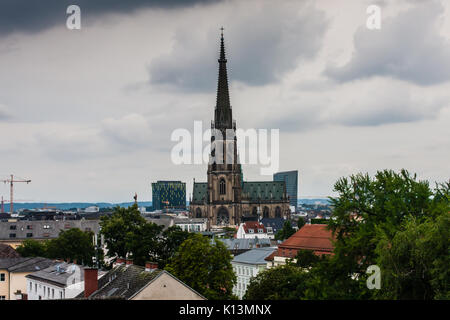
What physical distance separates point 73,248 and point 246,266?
27.5 metres

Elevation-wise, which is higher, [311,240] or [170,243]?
[170,243]

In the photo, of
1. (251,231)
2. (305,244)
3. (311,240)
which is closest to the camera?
(305,244)

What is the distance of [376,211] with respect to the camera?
133 ft

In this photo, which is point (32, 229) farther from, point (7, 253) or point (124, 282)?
point (124, 282)

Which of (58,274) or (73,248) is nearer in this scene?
(58,274)

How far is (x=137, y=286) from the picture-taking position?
44750mm

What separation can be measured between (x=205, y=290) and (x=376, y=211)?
21.6 metres

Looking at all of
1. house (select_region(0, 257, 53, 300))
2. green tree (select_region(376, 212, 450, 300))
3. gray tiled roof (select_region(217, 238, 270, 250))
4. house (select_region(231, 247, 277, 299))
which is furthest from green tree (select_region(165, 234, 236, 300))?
gray tiled roof (select_region(217, 238, 270, 250))

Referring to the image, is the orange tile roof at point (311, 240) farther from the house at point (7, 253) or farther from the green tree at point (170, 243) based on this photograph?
the house at point (7, 253)

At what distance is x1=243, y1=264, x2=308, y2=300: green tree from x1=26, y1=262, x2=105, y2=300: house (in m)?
15.4

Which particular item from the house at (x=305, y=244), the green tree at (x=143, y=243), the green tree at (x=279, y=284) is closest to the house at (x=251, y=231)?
the house at (x=305, y=244)

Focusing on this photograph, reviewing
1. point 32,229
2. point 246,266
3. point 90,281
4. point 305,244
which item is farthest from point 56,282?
point 32,229

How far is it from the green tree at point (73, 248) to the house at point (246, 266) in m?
23.1
